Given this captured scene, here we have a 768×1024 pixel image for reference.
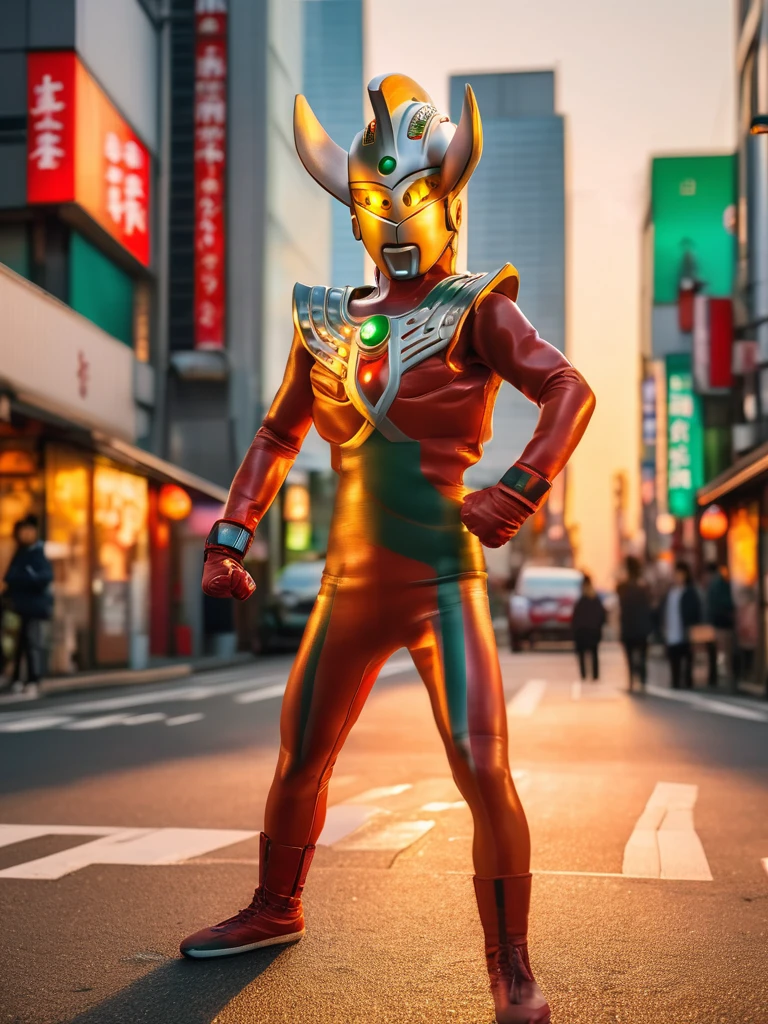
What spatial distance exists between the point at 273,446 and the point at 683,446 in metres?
→ 36.9

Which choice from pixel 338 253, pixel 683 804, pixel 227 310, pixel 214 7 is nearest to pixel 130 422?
pixel 227 310

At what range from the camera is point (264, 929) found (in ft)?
12.4

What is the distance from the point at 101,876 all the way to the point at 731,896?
217 centimetres

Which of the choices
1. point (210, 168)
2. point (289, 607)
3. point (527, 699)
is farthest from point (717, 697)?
point (210, 168)

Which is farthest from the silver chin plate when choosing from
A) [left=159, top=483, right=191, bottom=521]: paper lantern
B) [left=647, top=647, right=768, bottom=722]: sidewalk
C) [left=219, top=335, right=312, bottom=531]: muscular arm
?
[left=159, top=483, right=191, bottom=521]: paper lantern

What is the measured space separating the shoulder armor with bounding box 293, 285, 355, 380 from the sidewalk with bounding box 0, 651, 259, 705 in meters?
10.9

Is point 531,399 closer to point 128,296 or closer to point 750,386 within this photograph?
point 128,296

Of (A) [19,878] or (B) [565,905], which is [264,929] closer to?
(B) [565,905]

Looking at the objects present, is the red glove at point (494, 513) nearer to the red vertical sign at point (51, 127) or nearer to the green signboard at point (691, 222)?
the red vertical sign at point (51, 127)

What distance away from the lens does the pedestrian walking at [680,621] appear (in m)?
18.5

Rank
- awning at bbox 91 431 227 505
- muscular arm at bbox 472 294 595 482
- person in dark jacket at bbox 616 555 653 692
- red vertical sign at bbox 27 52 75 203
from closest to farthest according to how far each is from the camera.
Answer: muscular arm at bbox 472 294 595 482 → person in dark jacket at bbox 616 555 653 692 → awning at bbox 91 431 227 505 → red vertical sign at bbox 27 52 75 203

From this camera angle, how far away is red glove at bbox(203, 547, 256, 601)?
371 cm

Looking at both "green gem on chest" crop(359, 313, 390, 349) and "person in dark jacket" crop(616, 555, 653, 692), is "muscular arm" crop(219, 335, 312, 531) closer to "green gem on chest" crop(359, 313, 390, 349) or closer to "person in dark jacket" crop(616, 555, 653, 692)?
"green gem on chest" crop(359, 313, 390, 349)

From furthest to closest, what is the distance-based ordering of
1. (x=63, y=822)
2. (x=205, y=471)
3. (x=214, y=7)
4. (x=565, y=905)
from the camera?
(x=205, y=471) < (x=214, y=7) < (x=63, y=822) < (x=565, y=905)
